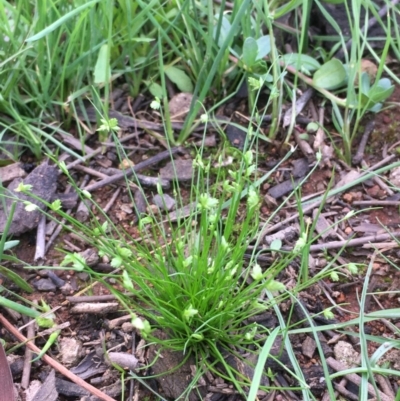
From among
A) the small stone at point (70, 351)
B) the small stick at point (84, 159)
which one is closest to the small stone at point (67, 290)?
the small stone at point (70, 351)

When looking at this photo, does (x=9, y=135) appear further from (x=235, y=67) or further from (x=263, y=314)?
(x=263, y=314)

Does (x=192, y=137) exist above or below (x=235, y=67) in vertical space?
below

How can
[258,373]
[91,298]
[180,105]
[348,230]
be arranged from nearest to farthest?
[258,373] → [91,298] → [348,230] → [180,105]

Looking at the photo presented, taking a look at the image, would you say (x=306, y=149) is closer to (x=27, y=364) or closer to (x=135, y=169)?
(x=135, y=169)

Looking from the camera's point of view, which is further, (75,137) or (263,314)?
(75,137)

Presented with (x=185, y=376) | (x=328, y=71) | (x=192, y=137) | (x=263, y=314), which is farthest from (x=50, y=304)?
(x=328, y=71)

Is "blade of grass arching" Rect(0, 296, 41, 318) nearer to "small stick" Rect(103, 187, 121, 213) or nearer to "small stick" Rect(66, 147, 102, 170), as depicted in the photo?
"small stick" Rect(103, 187, 121, 213)

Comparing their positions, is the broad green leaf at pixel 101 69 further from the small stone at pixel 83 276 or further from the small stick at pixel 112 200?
the small stone at pixel 83 276

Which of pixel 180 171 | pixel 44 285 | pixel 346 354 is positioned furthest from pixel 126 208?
pixel 346 354
